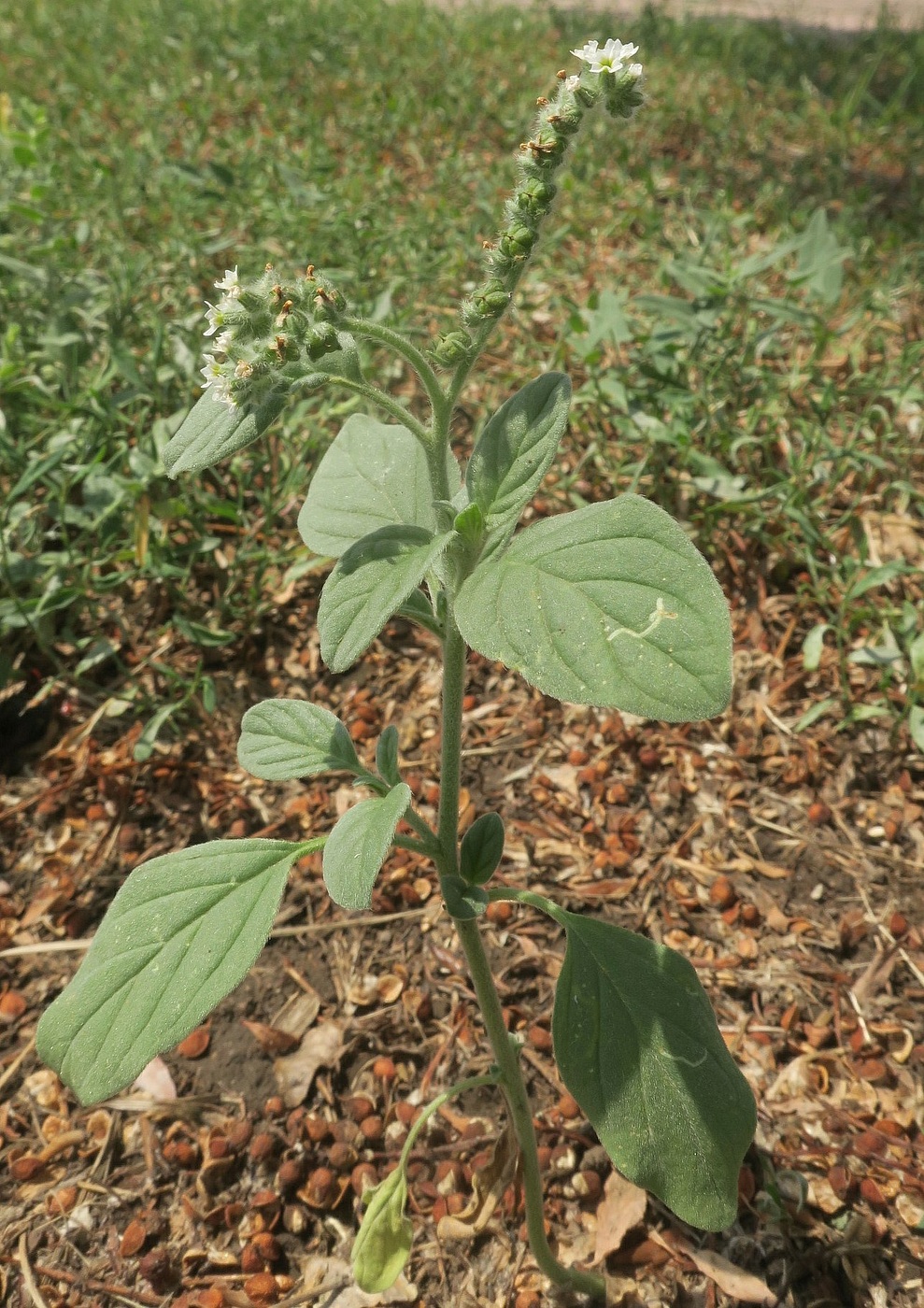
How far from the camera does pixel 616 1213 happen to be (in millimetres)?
1917

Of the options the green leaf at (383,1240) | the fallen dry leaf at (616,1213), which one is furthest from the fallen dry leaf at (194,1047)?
the fallen dry leaf at (616,1213)

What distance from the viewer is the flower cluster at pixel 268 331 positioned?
117 cm

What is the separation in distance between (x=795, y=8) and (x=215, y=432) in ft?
24.8

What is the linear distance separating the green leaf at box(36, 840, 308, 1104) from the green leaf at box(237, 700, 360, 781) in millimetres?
121

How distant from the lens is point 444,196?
13.9 feet

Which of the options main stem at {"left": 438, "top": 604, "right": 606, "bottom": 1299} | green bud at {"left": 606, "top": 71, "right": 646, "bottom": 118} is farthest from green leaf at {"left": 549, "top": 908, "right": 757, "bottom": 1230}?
green bud at {"left": 606, "top": 71, "right": 646, "bottom": 118}

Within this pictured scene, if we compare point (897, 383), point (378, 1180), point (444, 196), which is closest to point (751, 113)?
point (444, 196)

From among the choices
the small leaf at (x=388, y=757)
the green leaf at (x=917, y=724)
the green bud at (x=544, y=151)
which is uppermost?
the green bud at (x=544, y=151)

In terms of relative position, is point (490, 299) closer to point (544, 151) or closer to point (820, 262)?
point (544, 151)

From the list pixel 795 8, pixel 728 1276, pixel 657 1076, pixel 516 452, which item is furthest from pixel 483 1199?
pixel 795 8

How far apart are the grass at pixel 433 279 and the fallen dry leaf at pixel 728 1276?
1.33 metres

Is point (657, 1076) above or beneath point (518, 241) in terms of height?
beneath

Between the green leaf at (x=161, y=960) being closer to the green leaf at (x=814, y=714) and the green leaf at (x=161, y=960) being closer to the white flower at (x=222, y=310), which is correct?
the white flower at (x=222, y=310)

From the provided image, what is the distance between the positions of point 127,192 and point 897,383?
314cm
